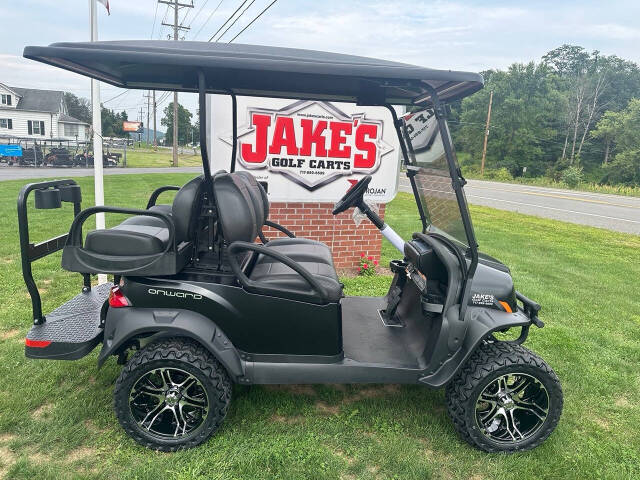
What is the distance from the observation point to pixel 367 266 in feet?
18.3

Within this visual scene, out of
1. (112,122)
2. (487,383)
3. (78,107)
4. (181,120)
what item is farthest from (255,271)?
(78,107)

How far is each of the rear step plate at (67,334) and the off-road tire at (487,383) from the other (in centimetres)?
201

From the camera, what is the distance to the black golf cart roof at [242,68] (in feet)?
6.59

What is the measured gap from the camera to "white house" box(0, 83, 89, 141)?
40231 millimetres

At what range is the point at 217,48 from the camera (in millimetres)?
2195

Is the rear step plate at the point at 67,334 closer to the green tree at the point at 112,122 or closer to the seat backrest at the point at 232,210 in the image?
the seat backrest at the point at 232,210

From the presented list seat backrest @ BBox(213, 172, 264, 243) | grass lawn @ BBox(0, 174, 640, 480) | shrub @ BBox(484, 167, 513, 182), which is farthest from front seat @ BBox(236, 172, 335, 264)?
shrub @ BBox(484, 167, 513, 182)

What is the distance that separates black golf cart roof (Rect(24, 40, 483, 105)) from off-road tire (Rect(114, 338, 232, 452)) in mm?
1404

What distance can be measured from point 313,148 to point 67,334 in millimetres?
3336

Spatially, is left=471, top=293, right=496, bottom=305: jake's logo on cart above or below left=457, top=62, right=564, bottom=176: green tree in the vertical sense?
below

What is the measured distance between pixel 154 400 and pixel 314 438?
0.88 meters

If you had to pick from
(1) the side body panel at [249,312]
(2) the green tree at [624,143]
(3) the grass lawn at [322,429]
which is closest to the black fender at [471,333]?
(3) the grass lawn at [322,429]

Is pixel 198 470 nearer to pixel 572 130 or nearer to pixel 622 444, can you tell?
pixel 622 444

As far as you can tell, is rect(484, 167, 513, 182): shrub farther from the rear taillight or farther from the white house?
the rear taillight
